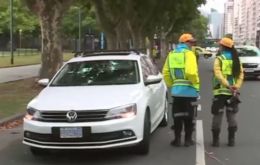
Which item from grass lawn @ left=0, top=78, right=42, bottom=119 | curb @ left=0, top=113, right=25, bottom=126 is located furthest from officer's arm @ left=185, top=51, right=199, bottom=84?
grass lawn @ left=0, top=78, right=42, bottom=119

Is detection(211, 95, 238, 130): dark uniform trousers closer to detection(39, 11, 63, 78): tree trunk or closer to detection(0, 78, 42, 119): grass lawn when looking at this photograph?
detection(0, 78, 42, 119): grass lawn

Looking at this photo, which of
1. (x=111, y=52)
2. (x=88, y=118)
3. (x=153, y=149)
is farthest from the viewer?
(x=111, y=52)

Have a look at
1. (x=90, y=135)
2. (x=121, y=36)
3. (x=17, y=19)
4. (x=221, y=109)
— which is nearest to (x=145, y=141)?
(x=90, y=135)

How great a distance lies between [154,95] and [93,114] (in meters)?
2.09

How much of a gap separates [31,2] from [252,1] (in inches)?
5456

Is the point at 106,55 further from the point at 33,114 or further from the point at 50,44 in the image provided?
the point at 50,44

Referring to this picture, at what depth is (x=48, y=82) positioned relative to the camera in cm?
1005

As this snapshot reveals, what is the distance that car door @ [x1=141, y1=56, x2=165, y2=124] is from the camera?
9786 mm

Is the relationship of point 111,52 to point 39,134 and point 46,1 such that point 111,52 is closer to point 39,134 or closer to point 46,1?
point 39,134

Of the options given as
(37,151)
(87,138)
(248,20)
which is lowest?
(37,151)

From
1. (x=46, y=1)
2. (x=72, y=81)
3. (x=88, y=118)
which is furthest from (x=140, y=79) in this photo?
(x=46, y=1)

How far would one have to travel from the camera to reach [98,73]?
32.6 ft

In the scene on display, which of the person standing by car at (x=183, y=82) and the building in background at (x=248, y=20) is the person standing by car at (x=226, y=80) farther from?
the building in background at (x=248, y=20)

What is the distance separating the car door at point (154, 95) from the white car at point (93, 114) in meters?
0.05
